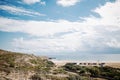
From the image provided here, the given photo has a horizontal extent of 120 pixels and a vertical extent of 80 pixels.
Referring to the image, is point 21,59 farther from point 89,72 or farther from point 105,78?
point 105,78

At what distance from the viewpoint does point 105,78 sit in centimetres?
4825

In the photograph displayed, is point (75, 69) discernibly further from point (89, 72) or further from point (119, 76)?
point (119, 76)

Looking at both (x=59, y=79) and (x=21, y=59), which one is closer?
(x=59, y=79)

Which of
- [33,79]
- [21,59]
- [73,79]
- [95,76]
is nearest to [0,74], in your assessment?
[33,79]

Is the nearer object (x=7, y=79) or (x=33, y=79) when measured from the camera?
(x=7, y=79)

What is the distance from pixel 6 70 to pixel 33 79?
19.3 ft

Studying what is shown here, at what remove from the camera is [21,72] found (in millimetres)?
35844

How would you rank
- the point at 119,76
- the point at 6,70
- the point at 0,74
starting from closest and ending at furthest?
the point at 0,74 → the point at 6,70 → the point at 119,76

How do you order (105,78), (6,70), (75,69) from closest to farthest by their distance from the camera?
(6,70)
(105,78)
(75,69)

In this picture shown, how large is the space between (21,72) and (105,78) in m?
22.4

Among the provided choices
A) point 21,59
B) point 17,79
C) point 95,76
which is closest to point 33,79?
point 17,79

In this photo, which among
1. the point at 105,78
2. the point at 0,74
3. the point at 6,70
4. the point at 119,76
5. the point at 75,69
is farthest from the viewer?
the point at 75,69

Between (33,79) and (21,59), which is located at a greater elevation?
(21,59)

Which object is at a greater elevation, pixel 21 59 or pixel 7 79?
pixel 21 59
